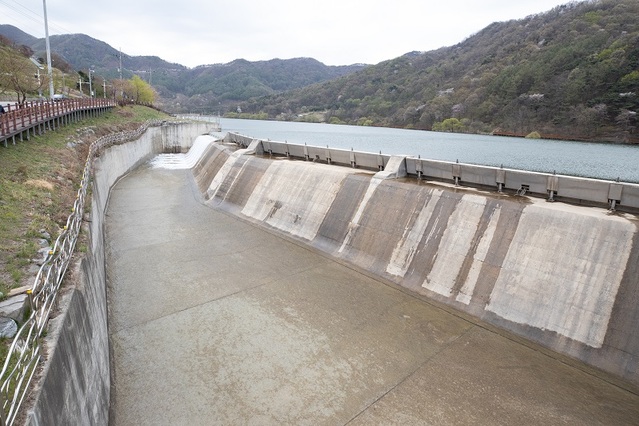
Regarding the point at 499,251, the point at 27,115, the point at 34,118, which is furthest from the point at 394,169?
the point at 34,118

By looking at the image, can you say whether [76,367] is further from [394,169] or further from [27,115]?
[27,115]

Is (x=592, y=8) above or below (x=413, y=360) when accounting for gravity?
above

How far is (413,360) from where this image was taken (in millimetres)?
9938

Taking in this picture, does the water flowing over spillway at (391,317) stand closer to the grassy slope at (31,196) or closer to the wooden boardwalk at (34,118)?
the grassy slope at (31,196)

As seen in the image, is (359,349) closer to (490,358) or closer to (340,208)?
(490,358)

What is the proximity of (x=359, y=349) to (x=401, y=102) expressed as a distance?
9557 centimetres

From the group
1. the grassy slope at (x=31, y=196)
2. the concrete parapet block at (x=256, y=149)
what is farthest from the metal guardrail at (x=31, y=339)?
the concrete parapet block at (x=256, y=149)

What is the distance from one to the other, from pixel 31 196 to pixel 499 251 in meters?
Result: 15.0

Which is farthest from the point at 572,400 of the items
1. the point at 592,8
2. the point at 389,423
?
the point at 592,8

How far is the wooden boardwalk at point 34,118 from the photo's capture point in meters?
17.4

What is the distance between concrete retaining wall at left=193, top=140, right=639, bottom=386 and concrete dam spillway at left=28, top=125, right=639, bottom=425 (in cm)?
5

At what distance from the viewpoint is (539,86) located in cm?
5497

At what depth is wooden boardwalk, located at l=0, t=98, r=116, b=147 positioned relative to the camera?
17.4 m

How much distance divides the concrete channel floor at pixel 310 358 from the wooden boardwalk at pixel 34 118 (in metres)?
8.05
